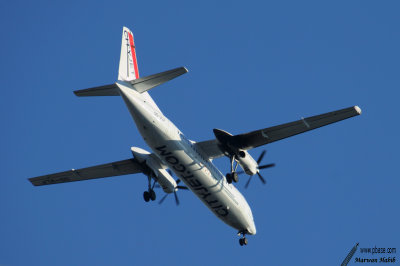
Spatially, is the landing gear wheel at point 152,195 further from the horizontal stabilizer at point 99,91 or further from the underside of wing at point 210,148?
the horizontal stabilizer at point 99,91

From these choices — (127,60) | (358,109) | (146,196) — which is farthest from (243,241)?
(127,60)

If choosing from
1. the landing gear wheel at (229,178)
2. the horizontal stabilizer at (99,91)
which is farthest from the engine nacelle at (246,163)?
the horizontal stabilizer at (99,91)

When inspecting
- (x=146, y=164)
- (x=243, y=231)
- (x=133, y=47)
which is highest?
(x=133, y=47)

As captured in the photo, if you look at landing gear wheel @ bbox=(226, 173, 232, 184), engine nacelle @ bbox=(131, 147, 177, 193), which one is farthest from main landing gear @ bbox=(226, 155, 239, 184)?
engine nacelle @ bbox=(131, 147, 177, 193)

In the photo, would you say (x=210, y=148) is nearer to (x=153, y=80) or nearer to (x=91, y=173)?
(x=153, y=80)

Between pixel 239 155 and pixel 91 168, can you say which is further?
pixel 91 168

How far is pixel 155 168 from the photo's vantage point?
33.1 meters

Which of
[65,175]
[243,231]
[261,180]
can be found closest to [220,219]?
[243,231]

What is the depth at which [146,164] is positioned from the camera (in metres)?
32.9

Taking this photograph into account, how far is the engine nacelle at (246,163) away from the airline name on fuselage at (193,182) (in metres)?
2.32

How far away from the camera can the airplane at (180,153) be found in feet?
90.1

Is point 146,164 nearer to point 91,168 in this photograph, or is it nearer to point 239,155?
point 91,168

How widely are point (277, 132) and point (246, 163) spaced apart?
8.23 ft

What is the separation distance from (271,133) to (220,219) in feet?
22.1
